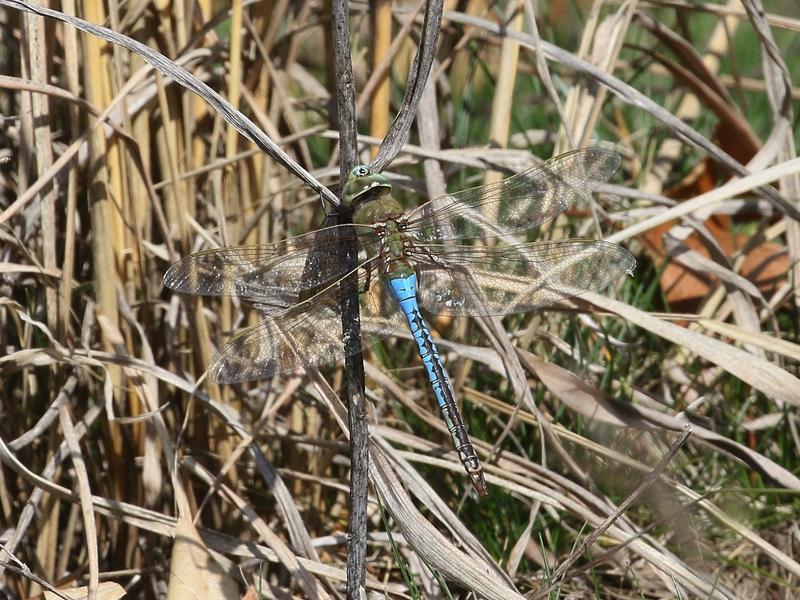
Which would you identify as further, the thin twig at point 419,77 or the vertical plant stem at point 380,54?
the vertical plant stem at point 380,54

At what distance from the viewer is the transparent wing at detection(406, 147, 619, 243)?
58.0 inches

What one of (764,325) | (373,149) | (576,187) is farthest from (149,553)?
(764,325)

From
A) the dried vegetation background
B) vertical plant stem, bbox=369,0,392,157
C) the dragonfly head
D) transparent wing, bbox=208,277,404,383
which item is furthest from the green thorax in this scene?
vertical plant stem, bbox=369,0,392,157

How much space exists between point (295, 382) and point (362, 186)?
1.67 ft

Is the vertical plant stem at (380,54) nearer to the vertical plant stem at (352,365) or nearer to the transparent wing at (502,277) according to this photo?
the transparent wing at (502,277)

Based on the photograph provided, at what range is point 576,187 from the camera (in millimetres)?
1488

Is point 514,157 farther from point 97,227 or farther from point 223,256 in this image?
point 97,227

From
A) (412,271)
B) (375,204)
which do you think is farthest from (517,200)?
(375,204)

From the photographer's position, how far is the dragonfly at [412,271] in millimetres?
1304

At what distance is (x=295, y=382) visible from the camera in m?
1.60

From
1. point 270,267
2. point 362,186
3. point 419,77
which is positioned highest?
point 419,77

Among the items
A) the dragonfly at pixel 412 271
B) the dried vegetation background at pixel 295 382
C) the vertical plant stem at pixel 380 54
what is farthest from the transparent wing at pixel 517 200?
the vertical plant stem at pixel 380 54

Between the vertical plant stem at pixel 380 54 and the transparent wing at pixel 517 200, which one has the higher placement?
the vertical plant stem at pixel 380 54

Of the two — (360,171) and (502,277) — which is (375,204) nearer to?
(360,171)
